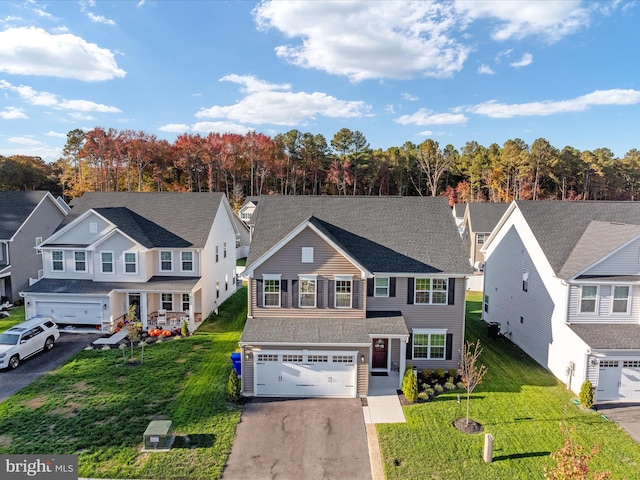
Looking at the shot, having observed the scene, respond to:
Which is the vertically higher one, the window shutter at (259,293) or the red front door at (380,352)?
the window shutter at (259,293)

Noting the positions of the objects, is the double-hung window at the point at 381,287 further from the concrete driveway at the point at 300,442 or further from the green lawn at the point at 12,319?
the green lawn at the point at 12,319

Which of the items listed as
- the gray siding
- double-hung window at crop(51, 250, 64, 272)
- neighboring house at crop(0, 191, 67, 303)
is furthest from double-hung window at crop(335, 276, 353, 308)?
neighboring house at crop(0, 191, 67, 303)

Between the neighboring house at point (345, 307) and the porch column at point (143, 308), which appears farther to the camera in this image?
the porch column at point (143, 308)

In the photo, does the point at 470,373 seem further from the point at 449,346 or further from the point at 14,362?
the point at 14,362

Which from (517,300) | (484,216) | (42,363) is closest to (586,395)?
(517,300)

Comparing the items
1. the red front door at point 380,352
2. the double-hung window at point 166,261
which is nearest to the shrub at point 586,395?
the red front door at point 380,352

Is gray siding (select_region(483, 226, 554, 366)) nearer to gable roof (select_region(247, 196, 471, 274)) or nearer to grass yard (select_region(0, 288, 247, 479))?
gable roof (select_region(247, 196, 471, 274))
